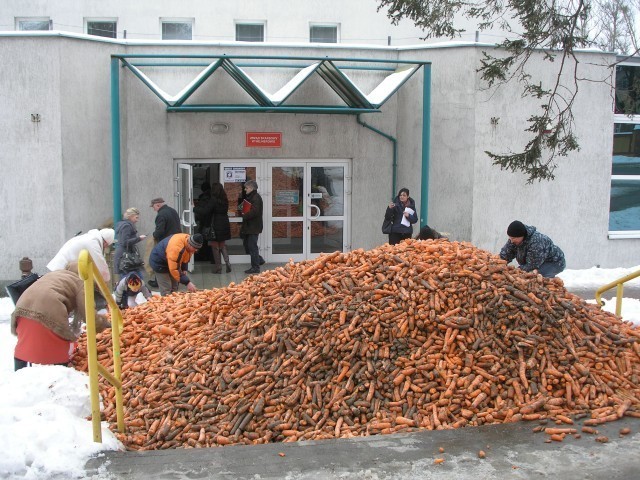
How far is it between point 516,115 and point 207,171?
6059 millimetres

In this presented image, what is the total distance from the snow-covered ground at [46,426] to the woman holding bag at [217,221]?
283 inches

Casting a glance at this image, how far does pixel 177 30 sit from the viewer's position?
1920 centimetres

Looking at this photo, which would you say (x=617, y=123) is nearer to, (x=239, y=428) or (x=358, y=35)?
(x=358, y=35)

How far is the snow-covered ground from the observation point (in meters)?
5.12

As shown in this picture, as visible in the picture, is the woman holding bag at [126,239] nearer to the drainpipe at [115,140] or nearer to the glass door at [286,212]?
the drainpipe at [115,140]

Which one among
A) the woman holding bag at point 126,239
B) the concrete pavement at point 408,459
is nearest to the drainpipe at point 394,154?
the woman holding bag at point 126,239

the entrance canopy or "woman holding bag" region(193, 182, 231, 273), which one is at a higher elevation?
the entrance canopy

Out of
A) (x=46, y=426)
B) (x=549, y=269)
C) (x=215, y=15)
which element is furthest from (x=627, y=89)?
(x=46, y=426)

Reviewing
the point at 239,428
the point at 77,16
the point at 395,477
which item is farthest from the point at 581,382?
the point at 77,16

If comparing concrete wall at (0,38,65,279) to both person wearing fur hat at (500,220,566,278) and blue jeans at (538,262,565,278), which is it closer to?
person wearing fur hat at (500,220,566,278)

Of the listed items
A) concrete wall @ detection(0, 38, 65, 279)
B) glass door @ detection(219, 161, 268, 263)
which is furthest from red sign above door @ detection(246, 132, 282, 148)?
concrete wall @ detection(0, 38, 65, 279)

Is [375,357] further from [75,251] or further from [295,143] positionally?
[295,143]

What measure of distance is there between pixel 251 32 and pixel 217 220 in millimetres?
7187

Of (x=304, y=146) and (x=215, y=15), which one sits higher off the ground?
(x=215, y=15)
